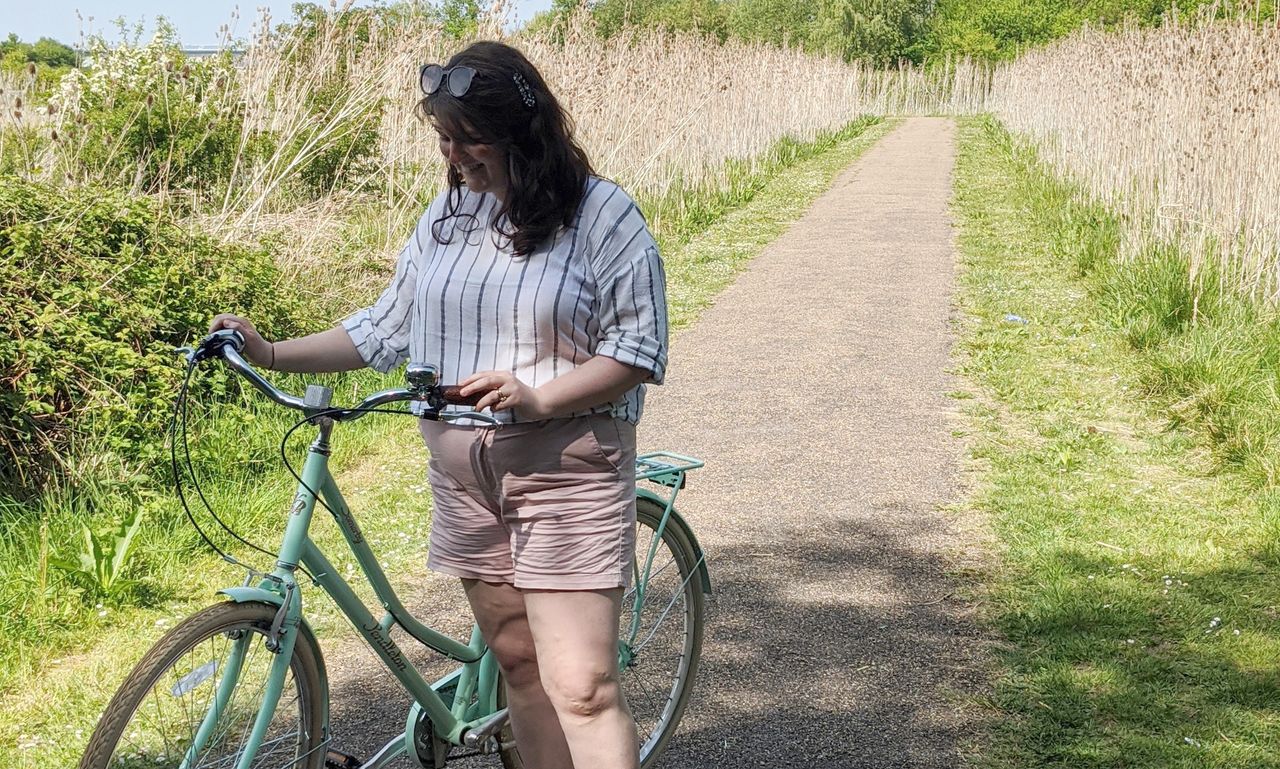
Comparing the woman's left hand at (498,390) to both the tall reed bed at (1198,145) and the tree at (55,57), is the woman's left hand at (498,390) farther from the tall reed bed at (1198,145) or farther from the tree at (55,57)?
the tree at (55,57)

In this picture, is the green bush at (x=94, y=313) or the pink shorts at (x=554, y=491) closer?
the pink shorts at (x=554, y=491)

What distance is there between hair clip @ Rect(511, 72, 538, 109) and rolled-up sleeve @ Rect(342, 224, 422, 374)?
466 mm

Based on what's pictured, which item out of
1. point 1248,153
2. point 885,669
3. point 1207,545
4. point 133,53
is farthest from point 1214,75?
point 133,53

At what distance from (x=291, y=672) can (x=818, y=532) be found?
3266 mm

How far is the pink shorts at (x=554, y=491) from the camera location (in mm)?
2420

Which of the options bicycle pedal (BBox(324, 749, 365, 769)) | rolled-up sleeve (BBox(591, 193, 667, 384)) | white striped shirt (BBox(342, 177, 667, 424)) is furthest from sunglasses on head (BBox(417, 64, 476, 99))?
bicycle pedal (BBox(324, 749, 365, 769))

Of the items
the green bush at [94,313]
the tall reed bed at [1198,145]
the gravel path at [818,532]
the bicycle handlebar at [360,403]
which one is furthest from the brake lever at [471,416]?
the tall reed bed at [1198,145]

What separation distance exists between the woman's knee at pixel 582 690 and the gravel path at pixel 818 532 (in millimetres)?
1142

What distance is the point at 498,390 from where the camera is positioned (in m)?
2.17

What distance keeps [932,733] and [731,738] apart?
1.91ft

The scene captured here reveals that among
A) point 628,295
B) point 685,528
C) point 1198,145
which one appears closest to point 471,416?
point 628,295

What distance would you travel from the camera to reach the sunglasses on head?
2277 millimetres

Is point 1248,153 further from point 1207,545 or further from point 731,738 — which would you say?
point 731,738

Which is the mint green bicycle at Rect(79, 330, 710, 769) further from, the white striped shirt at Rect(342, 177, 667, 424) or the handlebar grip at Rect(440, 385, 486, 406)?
the white striped shirt at Rect(342, 177, 667, 424)
